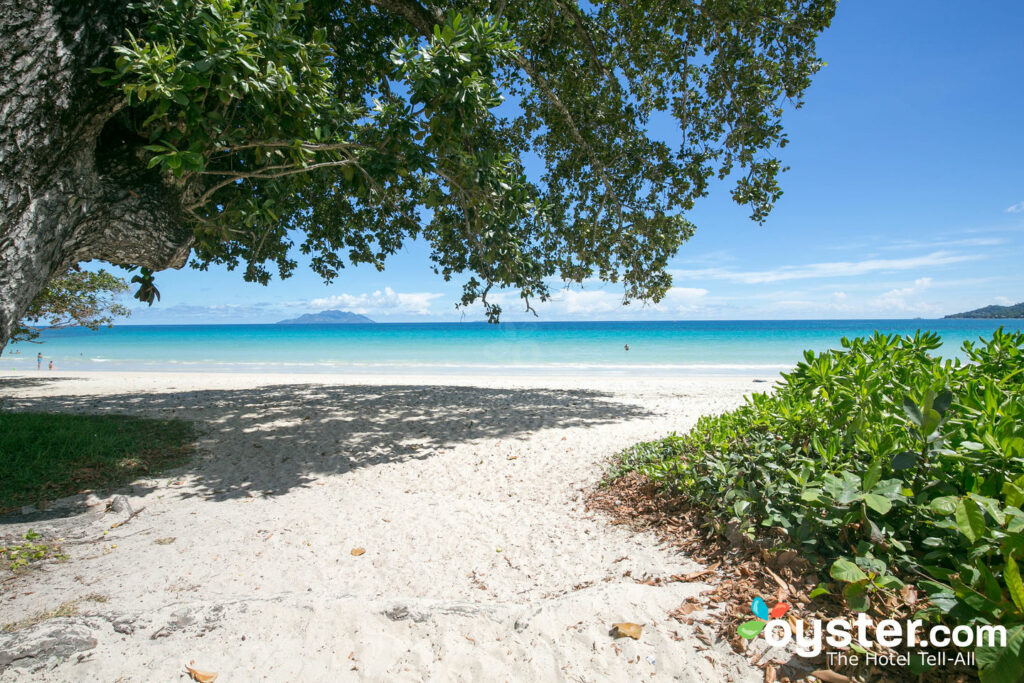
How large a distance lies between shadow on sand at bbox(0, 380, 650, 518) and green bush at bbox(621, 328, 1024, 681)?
4.18 m

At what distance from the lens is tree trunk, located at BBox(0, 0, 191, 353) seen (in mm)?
3160

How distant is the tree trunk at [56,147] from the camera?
124 inches

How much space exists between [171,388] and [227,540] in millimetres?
11458

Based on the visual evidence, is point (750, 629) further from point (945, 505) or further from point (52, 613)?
point (52, 613)

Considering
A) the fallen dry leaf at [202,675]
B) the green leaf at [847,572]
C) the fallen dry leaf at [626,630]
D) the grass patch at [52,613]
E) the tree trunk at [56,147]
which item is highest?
the tree trunk at [56,147]

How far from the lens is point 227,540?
153 inches

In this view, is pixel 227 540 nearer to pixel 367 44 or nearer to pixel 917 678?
pixel 917 678

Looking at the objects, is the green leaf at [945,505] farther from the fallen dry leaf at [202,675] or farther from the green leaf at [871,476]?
the fallen dry leaf at [202,675]

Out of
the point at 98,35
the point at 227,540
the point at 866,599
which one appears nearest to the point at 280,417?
the point at 227,540

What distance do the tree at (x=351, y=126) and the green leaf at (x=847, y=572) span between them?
173 inches

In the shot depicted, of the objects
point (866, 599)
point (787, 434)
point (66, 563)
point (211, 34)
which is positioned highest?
point (211, 34)

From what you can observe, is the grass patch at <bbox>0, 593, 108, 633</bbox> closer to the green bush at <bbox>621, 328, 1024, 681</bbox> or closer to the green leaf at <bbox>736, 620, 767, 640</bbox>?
the green leaf at <bbox>736, 620, 767, 640</bbox>

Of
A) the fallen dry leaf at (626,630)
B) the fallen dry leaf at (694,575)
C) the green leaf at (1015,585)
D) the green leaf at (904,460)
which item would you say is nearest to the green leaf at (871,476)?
the green leaf at (904,460)

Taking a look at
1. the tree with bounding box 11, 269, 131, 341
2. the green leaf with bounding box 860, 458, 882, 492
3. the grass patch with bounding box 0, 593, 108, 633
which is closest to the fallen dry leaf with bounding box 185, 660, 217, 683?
the grass patch with bounding box 0, 593, 108, 633
